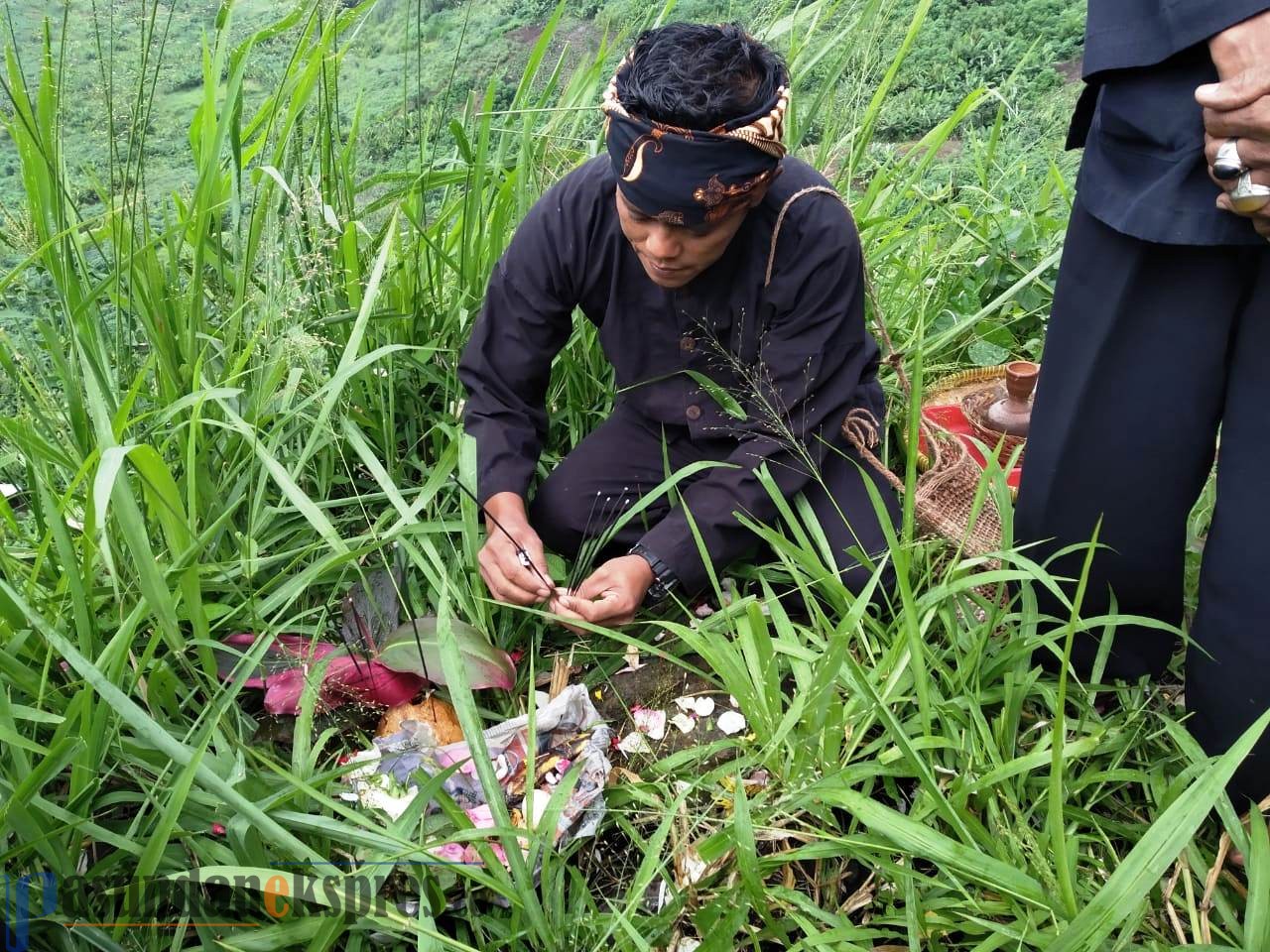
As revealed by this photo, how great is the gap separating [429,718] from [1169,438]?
131cm

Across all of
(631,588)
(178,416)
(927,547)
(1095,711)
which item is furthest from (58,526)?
(1095,711)

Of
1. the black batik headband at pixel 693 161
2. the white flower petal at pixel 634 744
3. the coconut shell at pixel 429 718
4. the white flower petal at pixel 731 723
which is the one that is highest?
the black batik headband at pixel 693 161

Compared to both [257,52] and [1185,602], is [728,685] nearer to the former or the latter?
[1185,602]

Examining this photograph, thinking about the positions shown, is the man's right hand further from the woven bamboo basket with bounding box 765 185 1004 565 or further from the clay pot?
the clay pot

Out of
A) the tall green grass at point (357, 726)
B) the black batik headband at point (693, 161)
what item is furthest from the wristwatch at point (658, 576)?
the black batik headband at point (693, 161)

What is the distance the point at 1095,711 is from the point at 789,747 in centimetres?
65

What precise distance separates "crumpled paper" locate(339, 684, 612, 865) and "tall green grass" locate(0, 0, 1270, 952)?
0.04 metres

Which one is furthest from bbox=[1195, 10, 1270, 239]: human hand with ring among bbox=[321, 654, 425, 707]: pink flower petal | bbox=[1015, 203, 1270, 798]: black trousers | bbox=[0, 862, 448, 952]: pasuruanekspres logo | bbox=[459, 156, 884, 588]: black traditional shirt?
bbox=[321, 654, 425, 707]: pink flower petal

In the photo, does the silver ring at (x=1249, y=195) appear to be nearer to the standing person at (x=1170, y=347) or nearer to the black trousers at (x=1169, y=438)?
the standing person at (x=1170, y=347)

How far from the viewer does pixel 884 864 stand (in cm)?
146

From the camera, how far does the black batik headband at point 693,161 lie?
5.83ft

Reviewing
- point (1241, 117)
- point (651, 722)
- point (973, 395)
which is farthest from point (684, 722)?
point (973, 395)

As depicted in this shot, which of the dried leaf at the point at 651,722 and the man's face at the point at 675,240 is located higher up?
the man's face at the point at 675,240

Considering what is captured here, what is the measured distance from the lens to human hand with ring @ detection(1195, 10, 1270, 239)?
1.24 m
